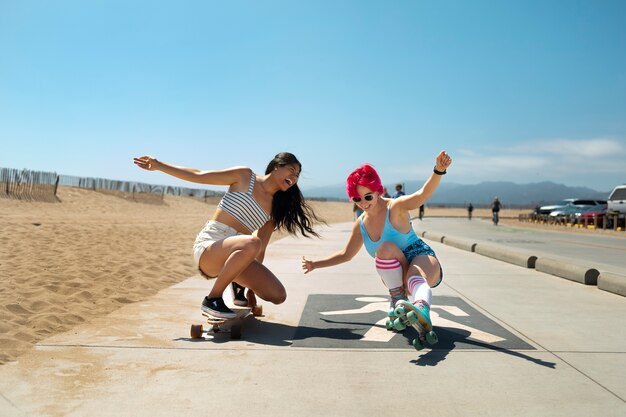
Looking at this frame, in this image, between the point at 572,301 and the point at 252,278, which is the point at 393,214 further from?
the point at 572,301

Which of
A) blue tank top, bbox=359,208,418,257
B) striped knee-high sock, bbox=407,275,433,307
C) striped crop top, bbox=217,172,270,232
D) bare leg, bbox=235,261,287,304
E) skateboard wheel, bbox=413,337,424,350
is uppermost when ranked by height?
striped crop top, bbox=217,172,270,232

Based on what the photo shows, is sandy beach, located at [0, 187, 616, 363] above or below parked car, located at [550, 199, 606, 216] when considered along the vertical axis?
below

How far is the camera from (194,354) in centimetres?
385

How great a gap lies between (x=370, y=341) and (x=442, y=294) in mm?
2799

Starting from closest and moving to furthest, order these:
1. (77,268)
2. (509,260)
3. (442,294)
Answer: (442,294)
(77,268)
(509,260)

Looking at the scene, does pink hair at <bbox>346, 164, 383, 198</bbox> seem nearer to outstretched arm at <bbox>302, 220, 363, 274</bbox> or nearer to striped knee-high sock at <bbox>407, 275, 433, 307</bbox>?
outstretched arm at <bbox>302, 220, 363, 274</bbox>

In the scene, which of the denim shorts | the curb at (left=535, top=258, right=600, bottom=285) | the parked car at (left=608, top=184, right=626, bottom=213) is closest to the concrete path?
the denim shorts

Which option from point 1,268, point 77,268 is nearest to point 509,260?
point 77,268

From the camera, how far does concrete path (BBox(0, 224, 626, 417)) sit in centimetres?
285

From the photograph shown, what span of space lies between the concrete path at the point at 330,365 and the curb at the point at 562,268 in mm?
991

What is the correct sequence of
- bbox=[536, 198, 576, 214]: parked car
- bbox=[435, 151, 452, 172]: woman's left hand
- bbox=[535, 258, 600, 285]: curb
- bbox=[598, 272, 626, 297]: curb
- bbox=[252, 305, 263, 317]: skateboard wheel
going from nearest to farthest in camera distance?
bbox=[435, 151, 452, 172]: woman's left hand → bbox=[252, 305, 263, 317]: skateboard wheel → bbox=[598, 272, 626, 297]: curb → bbox=[535, 258, 600, 285]: curb → bbox=[536, 198, 576, 214]: parked car

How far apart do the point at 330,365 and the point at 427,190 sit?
5.64 ft

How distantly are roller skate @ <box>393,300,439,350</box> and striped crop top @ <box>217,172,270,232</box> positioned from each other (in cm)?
167

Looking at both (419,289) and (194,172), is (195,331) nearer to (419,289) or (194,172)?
(194,172)
